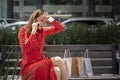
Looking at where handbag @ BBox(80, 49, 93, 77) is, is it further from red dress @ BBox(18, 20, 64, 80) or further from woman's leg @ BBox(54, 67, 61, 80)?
woman's leg @ BBox(54, 67, 61, 80)

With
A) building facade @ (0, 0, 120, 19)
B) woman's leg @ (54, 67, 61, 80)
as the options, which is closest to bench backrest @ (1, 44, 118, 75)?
woman's leg @ (54, 67, 61, 80)

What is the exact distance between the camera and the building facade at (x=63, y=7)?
39.8m

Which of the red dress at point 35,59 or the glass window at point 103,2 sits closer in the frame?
the red dress at point 35,59

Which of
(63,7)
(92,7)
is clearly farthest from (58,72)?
(63,7)

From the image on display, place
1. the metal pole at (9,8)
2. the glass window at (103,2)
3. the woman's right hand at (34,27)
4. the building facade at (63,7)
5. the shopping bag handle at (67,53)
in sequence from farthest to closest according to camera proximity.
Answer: the glass window at (103,2) → the building facade at (63,7) → the metal pole at (9,8) → the shopping bag handle at (67,53) → the woman's right hand at (34,27)

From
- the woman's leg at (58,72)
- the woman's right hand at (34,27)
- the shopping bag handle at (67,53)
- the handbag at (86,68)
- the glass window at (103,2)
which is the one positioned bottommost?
the handbag at (86,68)

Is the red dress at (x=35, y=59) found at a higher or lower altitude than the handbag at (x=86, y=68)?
higher

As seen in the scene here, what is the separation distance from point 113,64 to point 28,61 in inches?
107

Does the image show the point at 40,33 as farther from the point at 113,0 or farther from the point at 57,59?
the point at 113,0

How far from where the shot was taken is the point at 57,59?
6.42 m

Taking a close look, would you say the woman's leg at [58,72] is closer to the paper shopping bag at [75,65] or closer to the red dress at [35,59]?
the red dress at [35,59]

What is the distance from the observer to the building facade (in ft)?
130

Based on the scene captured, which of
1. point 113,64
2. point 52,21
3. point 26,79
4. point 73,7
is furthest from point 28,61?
point 73,7

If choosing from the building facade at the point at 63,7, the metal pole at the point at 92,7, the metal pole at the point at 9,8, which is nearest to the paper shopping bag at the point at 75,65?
the building facade at the point at 63,7
